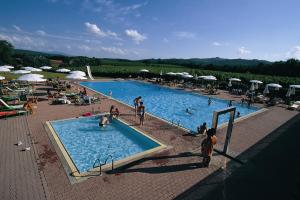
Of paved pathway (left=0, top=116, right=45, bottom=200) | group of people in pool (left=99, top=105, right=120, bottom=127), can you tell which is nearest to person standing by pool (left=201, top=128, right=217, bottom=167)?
paved pathway (left=0, top=116, right=45, bottom=200)

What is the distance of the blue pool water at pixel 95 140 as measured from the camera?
10031mm

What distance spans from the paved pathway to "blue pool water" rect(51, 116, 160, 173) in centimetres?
178

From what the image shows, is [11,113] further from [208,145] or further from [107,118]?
[208,145]

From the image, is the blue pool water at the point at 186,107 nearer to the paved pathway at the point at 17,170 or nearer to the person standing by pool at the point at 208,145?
the person standing by pool at the point at 208,145

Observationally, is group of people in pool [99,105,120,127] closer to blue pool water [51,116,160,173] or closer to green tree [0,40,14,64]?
blue pool water [51,116,160,173]

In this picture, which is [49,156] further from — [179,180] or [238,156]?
[238,156]

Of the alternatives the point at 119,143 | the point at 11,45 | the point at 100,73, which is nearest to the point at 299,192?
the point at 119,143

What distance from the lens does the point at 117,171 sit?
771 centimetres

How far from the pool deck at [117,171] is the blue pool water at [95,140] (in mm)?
855

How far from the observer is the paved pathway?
20.6ft

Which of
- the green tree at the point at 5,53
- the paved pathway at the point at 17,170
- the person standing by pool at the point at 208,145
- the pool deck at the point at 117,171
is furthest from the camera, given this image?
the green tree at the point at 5,53

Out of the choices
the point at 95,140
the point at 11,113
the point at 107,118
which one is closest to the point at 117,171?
the point at 95,140

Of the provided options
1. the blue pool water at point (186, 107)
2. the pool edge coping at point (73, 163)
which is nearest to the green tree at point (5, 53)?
the blue pool water at point (186, 107)

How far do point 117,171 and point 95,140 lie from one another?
451cm
